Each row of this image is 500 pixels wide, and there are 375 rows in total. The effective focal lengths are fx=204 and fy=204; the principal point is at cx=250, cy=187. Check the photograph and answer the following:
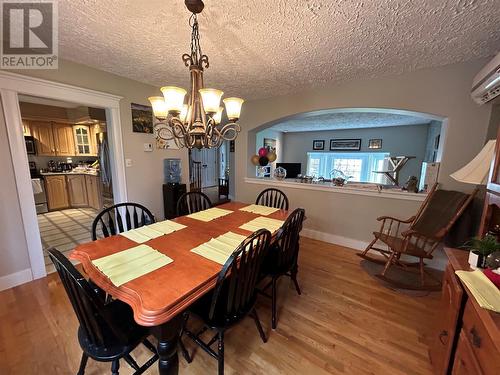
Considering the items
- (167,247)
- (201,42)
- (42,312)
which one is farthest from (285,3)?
(42,312)

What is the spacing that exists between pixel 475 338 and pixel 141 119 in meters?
3.54

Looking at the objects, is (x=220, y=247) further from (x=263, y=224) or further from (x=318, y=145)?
(x=318, y=145)

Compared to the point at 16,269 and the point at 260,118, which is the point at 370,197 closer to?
the point at 260,118

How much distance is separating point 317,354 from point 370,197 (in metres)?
2.09

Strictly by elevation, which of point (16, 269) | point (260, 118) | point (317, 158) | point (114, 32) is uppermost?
point (114, 32)

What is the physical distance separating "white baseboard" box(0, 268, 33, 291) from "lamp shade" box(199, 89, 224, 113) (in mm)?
2554

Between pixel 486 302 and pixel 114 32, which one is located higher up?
pixel 114 32

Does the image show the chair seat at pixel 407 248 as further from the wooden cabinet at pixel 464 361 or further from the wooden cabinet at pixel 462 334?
the wooden cabinet at pixel 464 361

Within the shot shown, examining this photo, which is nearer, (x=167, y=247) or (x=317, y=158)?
(x=167, y=247)

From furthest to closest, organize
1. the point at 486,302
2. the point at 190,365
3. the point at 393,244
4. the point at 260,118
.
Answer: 1. the point at 260,118
2. the point at 393,244
3. the point at 190,365
4. the point at 486,302

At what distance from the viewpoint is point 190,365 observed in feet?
4.36

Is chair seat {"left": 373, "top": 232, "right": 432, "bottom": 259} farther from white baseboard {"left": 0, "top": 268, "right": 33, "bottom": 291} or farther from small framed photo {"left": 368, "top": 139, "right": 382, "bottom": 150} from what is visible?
small framed photo {"left": 368, "top": 139, "right": 382, "bottom": 150}

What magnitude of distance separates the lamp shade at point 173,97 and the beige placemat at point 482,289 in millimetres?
1850

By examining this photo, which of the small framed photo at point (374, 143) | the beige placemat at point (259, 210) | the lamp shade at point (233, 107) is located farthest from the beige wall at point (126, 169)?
the small framed photo at point (374, 143)
